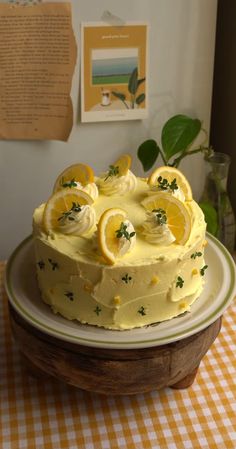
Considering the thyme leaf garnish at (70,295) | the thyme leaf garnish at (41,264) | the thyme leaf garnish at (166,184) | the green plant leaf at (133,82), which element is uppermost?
the green plant leaf at (133,82)

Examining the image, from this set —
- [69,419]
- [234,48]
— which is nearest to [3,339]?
[69,419]

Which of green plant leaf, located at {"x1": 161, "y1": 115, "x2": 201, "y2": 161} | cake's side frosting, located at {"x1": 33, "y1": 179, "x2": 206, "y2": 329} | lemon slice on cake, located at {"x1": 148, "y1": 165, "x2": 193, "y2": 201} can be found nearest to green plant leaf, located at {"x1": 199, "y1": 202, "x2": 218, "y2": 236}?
green plant leaf, located at {"x1": 161, "y1": 115, "x2": 201, "y2": 161}

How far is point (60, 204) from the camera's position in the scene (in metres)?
1.05

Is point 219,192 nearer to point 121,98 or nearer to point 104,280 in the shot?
point 121,98

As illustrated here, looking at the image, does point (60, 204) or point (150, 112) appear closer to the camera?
point (60, 204)

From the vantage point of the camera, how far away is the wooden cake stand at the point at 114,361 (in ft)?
3.14

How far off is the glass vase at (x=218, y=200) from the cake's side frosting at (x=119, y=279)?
38 centimetres

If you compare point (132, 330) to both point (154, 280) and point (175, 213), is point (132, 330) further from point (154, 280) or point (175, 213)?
point (175, 213)

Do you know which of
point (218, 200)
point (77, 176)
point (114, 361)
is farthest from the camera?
point (218, 200)

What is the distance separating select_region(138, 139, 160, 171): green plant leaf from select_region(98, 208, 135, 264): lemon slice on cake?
0.49m

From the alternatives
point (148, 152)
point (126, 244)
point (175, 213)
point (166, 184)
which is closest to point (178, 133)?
point (148, 152)

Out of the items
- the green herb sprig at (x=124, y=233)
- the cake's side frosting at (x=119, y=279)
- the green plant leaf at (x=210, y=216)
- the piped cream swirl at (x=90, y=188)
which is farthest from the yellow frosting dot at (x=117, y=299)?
the green plant leaf at (x=210, y=216)

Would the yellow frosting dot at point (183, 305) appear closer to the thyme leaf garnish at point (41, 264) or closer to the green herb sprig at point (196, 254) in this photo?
the green herb sprig at point (196, 254)

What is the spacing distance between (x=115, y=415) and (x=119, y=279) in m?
0.28
